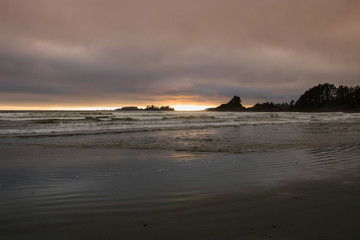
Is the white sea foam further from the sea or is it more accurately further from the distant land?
the distant land

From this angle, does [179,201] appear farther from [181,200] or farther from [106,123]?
[106,123]

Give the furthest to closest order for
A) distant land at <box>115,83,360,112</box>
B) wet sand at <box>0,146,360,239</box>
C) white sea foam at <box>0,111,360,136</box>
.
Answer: distant land at <box>115,83,360,112</box> → white sea foam at <box>0,111,360,136</box> → wet sand at <box>0,146,360,239</box>

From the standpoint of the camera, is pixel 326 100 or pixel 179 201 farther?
pixel 326 100

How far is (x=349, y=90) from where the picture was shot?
136750 mm

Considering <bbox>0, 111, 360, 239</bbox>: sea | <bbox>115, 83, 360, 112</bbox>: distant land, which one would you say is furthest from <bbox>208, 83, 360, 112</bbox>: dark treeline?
<bbox>0, 111, 360, 239</bbox>: sea

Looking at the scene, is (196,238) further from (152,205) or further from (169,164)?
(169,164)

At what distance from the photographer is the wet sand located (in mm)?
3312

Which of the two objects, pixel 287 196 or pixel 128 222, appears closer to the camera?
pixel 128 222

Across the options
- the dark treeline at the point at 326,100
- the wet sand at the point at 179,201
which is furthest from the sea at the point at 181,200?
the dark treeline at the point at 326,100

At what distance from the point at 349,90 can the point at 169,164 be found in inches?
6456

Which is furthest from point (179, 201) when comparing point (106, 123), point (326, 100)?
point (326, 100)

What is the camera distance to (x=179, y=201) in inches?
176

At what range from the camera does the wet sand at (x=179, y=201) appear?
3.31 metres

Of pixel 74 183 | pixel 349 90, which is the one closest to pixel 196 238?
pixel 74 183
